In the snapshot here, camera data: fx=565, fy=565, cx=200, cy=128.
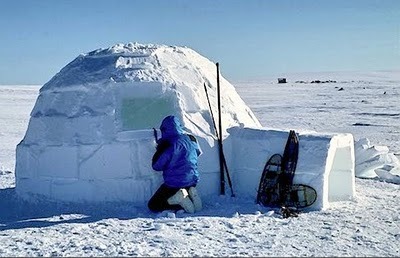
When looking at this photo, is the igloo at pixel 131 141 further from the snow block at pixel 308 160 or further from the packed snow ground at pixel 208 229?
the packed snow ground at pixel 208 229

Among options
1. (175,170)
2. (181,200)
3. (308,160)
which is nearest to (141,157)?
(175,170)

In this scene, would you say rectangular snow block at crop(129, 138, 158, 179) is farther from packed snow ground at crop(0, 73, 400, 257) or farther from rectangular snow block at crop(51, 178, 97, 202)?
rectangular snow block at crop(51, 178, 97, 202)

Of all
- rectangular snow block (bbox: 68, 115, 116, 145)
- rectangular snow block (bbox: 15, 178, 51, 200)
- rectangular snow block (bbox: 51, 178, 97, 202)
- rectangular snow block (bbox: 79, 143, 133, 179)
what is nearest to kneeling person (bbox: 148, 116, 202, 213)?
rectangular snow block (bbox: 79, 143, 133, 179)

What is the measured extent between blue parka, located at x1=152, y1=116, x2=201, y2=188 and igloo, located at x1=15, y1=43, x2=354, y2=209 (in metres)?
0.55

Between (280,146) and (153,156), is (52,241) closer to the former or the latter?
(153,156)

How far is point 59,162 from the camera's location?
813 centimetres

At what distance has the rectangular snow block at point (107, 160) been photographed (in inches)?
311

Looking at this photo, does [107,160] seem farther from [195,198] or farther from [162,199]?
[195,198]

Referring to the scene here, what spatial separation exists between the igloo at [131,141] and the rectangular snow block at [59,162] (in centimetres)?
1

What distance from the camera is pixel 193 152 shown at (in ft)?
24.6

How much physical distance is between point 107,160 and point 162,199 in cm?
109

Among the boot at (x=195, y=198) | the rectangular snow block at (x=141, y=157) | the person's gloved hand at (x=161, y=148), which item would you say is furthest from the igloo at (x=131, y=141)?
the boot at (x=195, y=198)

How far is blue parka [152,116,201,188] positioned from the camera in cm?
733

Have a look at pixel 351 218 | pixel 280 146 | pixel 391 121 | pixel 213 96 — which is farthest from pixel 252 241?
pixel 391 121
